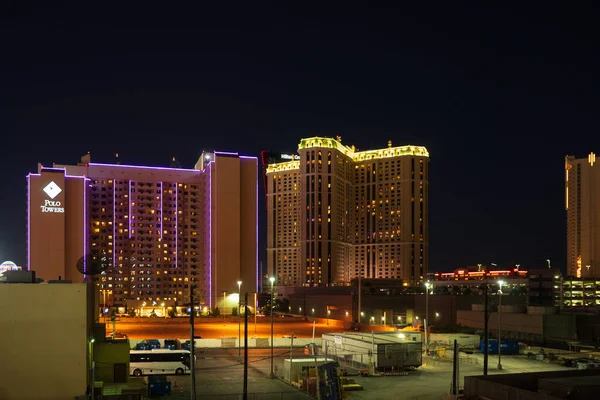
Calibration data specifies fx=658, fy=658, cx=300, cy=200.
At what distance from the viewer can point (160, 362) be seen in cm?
3759

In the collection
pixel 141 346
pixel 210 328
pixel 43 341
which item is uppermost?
pixel 43 341

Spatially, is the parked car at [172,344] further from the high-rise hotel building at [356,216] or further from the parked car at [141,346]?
the high-rise hotel building at [356,216]

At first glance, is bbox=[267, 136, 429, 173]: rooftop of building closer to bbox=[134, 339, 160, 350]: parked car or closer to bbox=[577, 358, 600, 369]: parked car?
bbox=[134, 339, 160, 350]: parked car

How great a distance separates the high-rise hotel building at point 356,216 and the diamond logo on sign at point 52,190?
204ft

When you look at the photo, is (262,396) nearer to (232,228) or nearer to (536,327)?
(536,327)

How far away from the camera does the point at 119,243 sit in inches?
4756

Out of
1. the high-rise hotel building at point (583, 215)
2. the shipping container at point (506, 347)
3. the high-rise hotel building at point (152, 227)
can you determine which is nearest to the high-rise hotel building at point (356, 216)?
the high-rise hotel building at point (152, 227)

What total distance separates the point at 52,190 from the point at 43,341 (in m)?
89.1

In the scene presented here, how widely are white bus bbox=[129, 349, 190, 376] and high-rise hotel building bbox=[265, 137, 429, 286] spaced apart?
10960 centimetres

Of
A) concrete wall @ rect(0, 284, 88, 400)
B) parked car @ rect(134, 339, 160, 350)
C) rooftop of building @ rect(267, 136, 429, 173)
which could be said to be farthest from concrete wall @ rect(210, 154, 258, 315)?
concrete wall @ rect(0, 284, 88, 400)

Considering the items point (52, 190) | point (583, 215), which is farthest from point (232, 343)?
point (583, 215)

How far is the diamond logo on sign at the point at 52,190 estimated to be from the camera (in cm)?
10875

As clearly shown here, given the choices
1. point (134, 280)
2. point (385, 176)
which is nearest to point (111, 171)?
point (134, 280)

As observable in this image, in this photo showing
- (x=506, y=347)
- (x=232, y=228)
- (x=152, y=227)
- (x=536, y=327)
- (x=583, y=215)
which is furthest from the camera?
(x=583, y=215)
